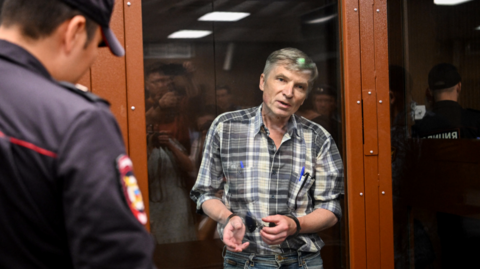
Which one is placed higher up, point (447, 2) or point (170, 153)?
point (447, 2)

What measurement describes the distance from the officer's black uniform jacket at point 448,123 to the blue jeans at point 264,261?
100 cm

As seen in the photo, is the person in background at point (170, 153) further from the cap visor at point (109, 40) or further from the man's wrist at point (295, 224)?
the cap visor at point (109, 40)

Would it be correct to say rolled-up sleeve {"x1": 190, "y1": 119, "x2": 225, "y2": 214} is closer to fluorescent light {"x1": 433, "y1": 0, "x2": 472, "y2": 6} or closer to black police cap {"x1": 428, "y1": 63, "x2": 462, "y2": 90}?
black police cap {"x1": 428, "y1": 63, "x2": 462, "y2": 90}

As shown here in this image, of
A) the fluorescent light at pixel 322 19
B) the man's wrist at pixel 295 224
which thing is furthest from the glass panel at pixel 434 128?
the man's wrist at pixel 295 224

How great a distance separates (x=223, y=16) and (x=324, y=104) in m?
0.68

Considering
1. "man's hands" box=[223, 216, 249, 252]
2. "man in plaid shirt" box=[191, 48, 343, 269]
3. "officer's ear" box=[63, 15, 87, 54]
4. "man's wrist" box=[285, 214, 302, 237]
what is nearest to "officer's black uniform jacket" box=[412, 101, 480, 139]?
"man in plaid shirt" box=[191, 48, 343, 269]

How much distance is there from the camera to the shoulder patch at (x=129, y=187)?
0.88 metres

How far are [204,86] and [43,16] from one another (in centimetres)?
121

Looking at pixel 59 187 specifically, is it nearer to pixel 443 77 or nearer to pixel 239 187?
pixel 239 187

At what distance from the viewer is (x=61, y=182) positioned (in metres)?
0.84

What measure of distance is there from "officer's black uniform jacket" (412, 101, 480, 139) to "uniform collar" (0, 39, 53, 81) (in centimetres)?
214

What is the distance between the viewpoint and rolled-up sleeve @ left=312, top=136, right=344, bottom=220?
7.34ft

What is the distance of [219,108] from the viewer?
2162 millimetres

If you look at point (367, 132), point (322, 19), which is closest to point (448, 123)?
point (367, 132)
